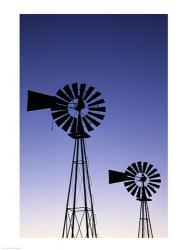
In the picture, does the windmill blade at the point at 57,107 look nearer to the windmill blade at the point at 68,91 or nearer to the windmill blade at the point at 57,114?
the windmill blade at the point at 57,114

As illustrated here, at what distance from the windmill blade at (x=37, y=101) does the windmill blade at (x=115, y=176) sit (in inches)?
70.3

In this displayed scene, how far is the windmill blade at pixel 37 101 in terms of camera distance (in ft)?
18.8

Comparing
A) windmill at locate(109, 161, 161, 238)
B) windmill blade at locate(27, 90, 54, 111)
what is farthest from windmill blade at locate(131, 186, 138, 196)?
windmill blade at locate(27, 90, 54, 111)

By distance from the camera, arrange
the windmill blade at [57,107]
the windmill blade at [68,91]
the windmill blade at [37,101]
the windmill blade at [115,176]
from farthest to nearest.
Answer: the windmill blade at [115,176] < the windmill blade at [68,91] < the windmill blade at [57,107] < the windmill blade at [37,101]

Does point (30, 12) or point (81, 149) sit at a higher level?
point (30, 12)

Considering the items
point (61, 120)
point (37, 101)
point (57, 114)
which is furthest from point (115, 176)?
point (37, 101)

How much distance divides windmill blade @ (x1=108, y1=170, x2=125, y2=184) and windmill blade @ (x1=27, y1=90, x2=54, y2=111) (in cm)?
178

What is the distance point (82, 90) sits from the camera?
255 inches

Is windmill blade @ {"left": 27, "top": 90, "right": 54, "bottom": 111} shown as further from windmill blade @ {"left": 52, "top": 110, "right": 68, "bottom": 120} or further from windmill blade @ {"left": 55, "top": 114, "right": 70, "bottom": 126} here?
→ windmill blade @ {"left": 55, "top": 114, "right": 70, "bottom": 126}

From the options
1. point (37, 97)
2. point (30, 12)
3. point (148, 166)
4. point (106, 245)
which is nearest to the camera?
point (106, 245)

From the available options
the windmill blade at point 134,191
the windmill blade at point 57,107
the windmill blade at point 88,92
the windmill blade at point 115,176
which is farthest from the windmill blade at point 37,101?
the windmill blade at point 134,191
